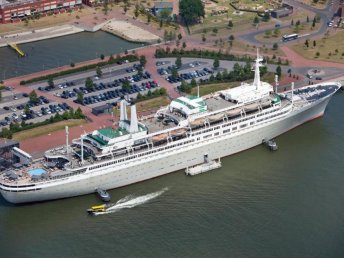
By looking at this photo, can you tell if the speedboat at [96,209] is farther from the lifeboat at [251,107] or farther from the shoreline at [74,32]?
the shoreline at [74,32]

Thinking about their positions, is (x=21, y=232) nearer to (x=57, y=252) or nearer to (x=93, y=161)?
(x=57, y=252)

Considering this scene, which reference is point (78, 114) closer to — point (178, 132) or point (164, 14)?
point (178, 132)

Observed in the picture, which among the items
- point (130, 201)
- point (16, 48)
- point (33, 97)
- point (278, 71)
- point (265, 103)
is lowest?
point (16, 48)

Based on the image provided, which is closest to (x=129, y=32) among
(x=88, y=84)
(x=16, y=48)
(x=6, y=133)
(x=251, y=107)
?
(x=16, y=48)

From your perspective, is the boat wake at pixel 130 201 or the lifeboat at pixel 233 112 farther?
the lifeboat at pixel 233 112

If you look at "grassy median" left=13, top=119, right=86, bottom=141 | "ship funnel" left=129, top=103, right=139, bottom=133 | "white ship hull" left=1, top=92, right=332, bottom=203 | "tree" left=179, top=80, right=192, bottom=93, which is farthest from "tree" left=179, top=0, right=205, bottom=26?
"ship funnel" left=129, top=103, right=139, bottom=133

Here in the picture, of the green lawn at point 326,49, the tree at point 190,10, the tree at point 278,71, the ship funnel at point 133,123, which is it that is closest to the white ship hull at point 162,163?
the ship funnel at point 133,123

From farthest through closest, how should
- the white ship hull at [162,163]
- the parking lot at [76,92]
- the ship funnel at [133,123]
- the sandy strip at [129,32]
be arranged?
1. the sandy strip at [129,32]
2. the parking lot at [76,92]
3. the ship funnel at [133,123]
4. the white ship hull at [162,163]

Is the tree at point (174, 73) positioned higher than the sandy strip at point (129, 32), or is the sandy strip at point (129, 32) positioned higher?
the tree at point (174, 73)
